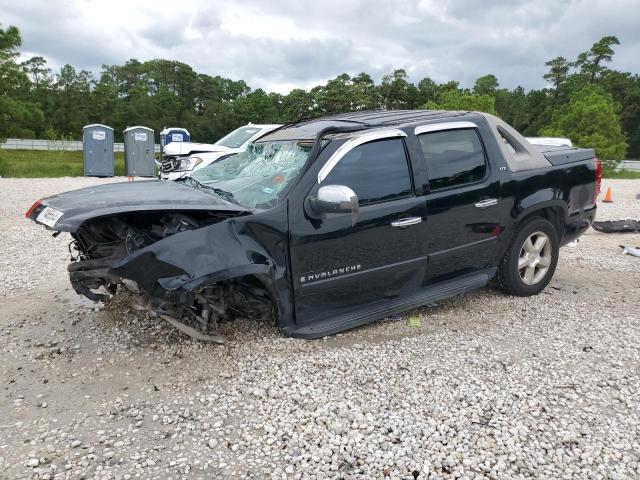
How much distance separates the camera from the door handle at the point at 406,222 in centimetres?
390

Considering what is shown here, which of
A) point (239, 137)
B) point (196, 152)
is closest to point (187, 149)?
point (196, 152)

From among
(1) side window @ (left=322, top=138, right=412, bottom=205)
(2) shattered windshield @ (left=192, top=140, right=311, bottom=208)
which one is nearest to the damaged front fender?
(2) shattered windshield @ (left=192, top=140, right=311, bottom=208)

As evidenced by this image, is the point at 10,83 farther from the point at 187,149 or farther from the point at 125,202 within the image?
the point at 125,202

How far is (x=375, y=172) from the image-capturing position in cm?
391

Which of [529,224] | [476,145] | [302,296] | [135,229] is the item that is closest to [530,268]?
[529,224]

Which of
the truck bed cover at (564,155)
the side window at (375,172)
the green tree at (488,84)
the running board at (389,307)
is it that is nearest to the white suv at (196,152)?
the truck bed cover at (564,155)

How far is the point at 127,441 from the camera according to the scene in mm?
2721

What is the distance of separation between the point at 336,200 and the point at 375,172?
0.66m

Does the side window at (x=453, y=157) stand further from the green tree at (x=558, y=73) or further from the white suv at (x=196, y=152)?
the green tree at (x=558, y=73)

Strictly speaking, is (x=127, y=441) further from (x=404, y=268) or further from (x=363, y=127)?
(x=363, y=127)

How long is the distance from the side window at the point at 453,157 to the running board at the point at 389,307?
0.88 m

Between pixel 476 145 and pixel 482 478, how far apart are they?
2.99 meters

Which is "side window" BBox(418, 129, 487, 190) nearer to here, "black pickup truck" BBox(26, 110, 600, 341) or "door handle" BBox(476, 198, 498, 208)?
"black pickup truck" BBox(26, 110, 600, 341)

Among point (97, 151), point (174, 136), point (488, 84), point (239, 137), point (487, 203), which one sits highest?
point (488, 84)
